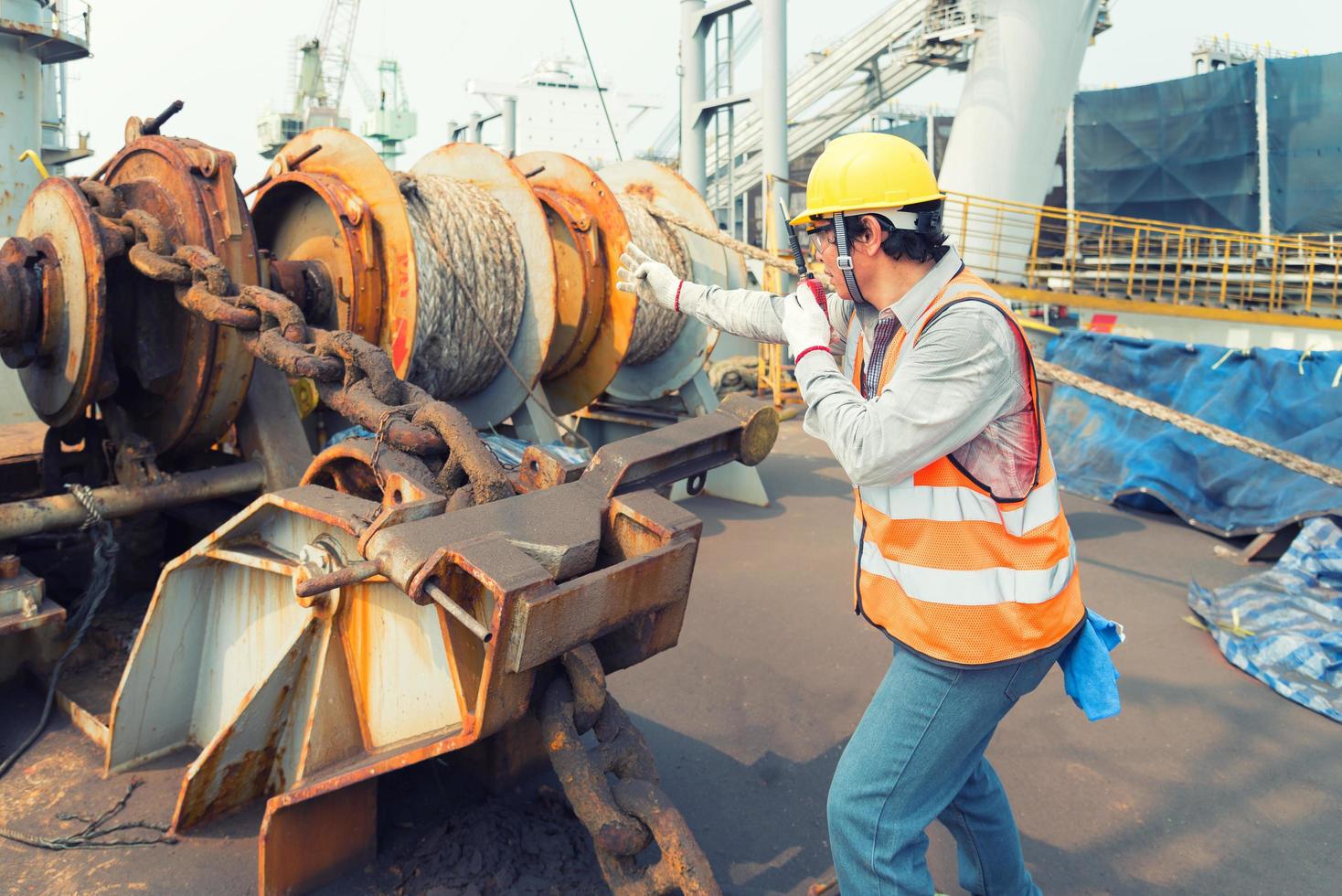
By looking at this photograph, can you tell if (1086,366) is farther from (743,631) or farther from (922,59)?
(922,59)

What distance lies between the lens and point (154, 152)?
3.77 m

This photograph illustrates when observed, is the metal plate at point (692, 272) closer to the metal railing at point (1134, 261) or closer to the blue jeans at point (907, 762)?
the metal railing at point (1134, 261)

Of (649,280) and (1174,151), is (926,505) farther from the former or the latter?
(1174,151)

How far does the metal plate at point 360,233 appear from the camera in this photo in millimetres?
4438

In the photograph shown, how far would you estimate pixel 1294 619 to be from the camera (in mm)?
4660

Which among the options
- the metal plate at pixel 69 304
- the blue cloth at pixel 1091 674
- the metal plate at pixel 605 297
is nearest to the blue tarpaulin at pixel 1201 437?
the metal plate at pixel 605 297

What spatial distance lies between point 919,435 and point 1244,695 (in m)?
3.34

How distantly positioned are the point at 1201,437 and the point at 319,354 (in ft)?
21.9

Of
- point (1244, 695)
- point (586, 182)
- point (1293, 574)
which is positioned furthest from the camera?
point (586, 182)

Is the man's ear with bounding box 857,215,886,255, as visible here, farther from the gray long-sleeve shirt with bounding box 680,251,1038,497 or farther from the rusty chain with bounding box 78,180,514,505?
the rusty chain with bounding box 78,180,514,505

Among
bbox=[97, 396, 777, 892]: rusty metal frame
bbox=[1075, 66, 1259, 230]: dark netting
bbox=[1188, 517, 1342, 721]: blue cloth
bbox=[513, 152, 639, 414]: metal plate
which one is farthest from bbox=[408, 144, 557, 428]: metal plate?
bbox=[1075, 66, 1259, 230]: dark netting

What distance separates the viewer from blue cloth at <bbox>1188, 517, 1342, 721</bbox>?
4.18 metres

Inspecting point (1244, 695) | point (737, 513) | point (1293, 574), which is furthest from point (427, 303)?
point (1293, 574)

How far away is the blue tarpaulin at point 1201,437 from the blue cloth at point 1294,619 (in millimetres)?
526
